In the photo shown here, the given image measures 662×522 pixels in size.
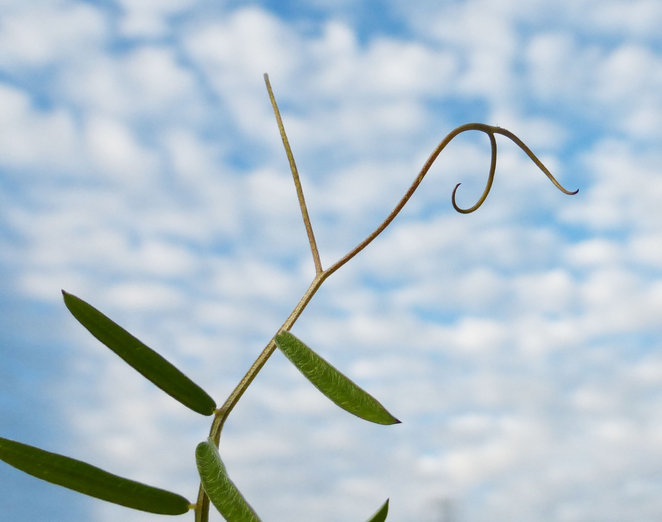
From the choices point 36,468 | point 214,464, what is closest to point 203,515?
point 214,464

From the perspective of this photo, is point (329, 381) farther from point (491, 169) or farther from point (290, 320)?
point (491, 169)

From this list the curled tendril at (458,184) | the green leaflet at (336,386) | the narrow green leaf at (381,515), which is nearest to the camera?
the narrow green leaf at (381,515)

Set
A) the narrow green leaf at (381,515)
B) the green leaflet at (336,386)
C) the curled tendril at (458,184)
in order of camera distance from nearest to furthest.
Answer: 1. the narrow green leaf at (381,515)
2. the green leaflet at (336,386)
3. the curled tendril at (458,184)

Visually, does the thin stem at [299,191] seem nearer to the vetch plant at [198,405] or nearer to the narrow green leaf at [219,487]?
the vetch plant at [198,405]

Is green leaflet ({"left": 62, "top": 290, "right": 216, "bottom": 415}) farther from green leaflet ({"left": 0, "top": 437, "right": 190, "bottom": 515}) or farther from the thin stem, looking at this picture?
the thin stem

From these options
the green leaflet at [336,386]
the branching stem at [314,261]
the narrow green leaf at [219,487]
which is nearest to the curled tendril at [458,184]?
the branching stem at [314,261]
